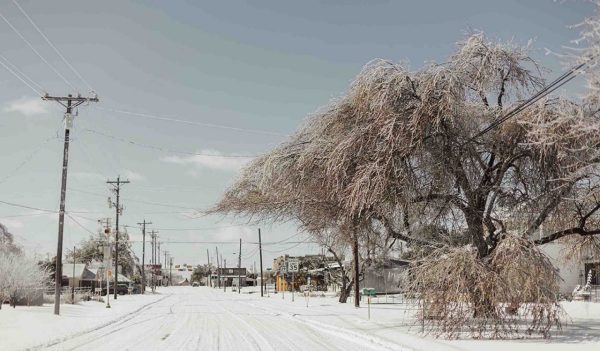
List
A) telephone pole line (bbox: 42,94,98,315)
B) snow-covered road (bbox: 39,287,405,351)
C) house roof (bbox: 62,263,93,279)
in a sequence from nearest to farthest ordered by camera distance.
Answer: snow-covered road (bbox: 39,287,405,351)
telephone pole line (bbox: 42,94,98,315)
house roof (bbox: 62,263,93,279)

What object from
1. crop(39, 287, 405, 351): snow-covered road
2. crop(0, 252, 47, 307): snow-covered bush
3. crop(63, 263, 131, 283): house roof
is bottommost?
crop(39, 287, 405, 351): snow-covered road

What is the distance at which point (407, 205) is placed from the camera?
20.6 m

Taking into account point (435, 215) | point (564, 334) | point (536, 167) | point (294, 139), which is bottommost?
point (564, 334)

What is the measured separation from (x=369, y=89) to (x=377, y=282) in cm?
5328

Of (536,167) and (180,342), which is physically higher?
(536,167)

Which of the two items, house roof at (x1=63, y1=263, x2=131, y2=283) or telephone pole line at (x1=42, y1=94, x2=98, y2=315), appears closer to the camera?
telephone pole line at (x1=42, y1=94, x2=98, y2=315)

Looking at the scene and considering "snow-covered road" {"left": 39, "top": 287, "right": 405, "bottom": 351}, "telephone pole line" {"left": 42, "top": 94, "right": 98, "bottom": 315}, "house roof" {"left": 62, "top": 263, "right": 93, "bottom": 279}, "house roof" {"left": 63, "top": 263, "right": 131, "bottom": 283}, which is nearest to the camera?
"snow-covered road" {"left": 39, "top": 287, "right": 405, "bottom": 351}

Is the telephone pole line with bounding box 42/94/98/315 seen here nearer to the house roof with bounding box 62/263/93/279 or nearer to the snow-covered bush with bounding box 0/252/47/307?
the snow-covered bush with bounding box 0/252/47/307

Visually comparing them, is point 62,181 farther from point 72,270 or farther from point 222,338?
point 72,270

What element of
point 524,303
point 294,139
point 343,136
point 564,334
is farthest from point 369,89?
point 564,334

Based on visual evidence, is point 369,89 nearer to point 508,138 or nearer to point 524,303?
point 508,138

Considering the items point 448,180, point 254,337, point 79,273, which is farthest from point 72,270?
point 448,180

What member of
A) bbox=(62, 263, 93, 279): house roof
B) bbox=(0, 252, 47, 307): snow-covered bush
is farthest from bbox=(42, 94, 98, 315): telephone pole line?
bbox=(62, 263, 93, 279): house roof

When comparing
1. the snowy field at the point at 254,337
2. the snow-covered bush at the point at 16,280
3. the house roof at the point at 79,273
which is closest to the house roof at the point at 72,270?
the house roof at the point at 79,273
